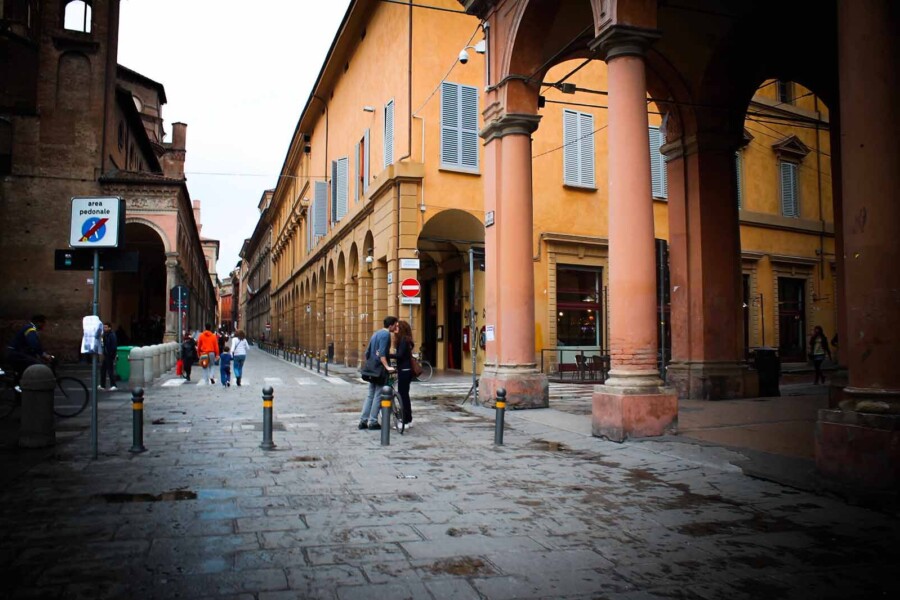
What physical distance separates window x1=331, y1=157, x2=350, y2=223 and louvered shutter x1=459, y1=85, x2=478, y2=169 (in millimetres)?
9423

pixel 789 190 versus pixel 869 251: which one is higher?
pixel 789 190

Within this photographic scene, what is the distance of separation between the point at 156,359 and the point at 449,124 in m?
11.9

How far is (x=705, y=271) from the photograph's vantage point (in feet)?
44.8

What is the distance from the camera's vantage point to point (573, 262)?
2431 centimetres

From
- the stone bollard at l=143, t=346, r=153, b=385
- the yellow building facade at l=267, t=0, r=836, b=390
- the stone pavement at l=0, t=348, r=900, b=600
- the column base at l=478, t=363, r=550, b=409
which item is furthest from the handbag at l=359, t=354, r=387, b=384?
the stone bollard at l=143, t=346, r=153, b=385

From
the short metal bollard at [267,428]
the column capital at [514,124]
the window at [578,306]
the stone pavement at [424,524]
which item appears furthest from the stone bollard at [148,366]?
the window at [578,306]

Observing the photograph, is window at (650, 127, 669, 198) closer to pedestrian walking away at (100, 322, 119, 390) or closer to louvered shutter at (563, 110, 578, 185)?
louvered shutter at (563, 110, 578, 185)

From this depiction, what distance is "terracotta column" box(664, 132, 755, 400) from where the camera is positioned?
1363cm

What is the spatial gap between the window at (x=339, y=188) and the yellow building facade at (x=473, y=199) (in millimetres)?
142

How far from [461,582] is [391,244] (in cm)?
1881

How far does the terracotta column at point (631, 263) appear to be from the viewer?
911 centimetres

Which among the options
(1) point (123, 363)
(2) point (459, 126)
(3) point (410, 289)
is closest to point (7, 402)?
(1) point (123, 363)

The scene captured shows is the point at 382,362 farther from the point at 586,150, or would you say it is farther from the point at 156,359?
the point at 586,150

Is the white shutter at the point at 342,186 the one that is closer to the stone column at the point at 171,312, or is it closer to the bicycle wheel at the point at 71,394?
the stone column at the point at 171,312
